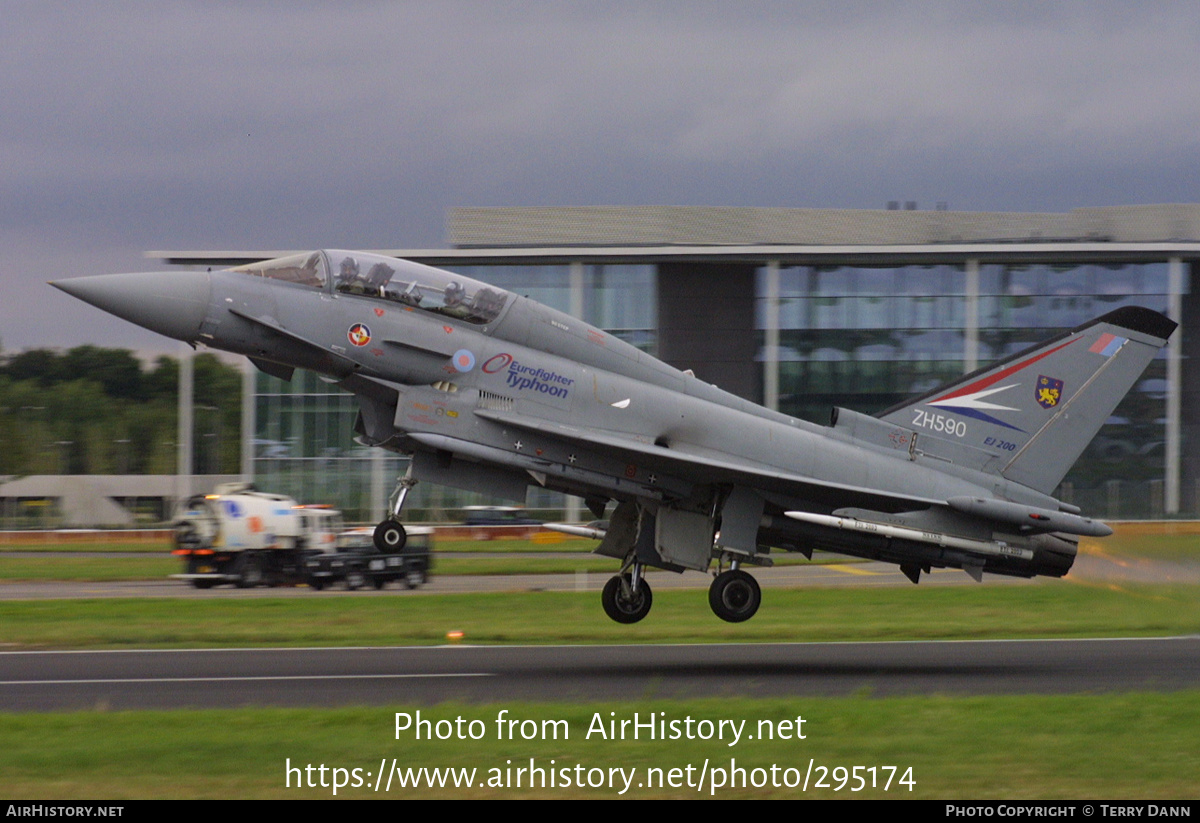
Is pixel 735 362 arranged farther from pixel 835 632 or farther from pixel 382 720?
pixel 382 720

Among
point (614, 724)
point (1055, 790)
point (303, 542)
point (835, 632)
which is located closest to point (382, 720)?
point (614, 724)

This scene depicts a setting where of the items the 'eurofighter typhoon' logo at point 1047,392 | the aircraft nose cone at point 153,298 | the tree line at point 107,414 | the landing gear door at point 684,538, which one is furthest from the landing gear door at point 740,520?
the tree line at point 107,414

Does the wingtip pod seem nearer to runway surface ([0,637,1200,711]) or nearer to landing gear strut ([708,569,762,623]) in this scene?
runway surface ([0,637,1200,711])

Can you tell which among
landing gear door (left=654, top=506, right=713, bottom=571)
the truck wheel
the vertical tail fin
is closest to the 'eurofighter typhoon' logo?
the vertical tail fin

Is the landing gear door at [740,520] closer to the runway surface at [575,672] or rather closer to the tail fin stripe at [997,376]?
the runway surface at [575,672]

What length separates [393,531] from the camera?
14867mm

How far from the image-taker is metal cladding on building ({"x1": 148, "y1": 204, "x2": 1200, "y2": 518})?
43500 millimetres

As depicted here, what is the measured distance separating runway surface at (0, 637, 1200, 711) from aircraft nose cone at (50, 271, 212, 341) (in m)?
4.32

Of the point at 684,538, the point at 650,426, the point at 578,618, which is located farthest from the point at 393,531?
the point at 578,618

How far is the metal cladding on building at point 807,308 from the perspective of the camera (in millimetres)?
43500

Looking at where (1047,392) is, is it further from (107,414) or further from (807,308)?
(107,414)

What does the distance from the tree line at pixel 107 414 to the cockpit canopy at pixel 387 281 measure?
38109mm

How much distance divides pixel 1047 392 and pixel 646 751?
9697 mm

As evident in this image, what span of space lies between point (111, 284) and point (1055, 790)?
11.4 meters
